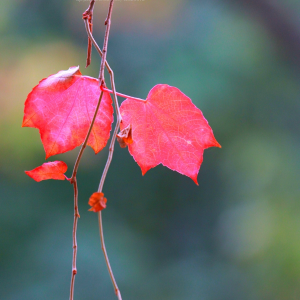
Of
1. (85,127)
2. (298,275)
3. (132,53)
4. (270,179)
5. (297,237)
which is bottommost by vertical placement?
(298,275)

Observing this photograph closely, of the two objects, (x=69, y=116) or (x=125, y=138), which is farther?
(x=69, y=116)

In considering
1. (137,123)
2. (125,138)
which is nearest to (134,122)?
(137,123)

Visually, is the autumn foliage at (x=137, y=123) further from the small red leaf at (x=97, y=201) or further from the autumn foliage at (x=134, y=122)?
the small red leaf at (x=97, y=201)

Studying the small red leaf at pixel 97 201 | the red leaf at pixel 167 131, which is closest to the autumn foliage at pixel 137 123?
the red leaf at pixel 167 131

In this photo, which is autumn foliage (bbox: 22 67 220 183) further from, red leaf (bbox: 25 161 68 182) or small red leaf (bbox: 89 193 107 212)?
small red leaf (bbox: 89 193 107 212)

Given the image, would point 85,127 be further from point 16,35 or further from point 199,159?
point 16,35

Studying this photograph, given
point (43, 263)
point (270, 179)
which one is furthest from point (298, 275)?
point (43, 263)

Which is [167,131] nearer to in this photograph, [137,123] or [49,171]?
[137,123]
